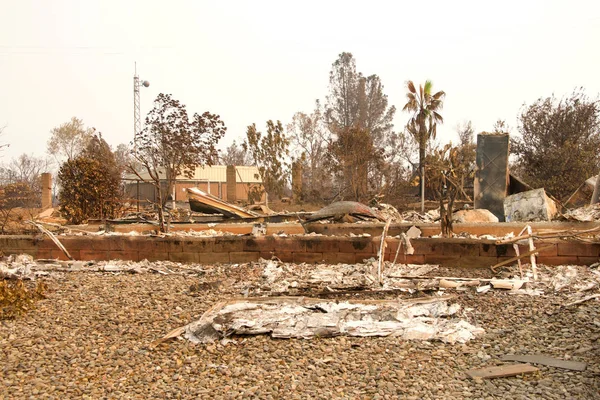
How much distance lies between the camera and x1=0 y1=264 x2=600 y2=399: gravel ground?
310cm

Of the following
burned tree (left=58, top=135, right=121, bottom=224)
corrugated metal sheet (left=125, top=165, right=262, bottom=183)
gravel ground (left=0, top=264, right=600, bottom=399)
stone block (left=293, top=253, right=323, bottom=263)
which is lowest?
gravel ground (left=0, top=264, right=600, bottom=399)

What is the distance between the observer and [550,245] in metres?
5.87

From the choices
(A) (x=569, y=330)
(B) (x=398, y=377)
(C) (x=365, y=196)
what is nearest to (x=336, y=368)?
(B) (x=398, y=377)

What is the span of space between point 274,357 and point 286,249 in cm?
319

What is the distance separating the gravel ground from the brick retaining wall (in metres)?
1.20

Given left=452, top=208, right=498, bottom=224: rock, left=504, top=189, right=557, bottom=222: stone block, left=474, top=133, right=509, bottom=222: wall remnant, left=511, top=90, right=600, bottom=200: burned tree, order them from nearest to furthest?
left=504, top=189, right=557, bottom=222: stone block
left=452, top=208, right=498, bottom=224: rock
left=474, top=133, right=509, bottom=222: wall remnant
left=511, top=90, right=600, bottom=200: burned tree

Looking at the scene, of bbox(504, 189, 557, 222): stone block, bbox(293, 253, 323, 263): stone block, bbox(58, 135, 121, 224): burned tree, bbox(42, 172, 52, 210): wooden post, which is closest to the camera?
bbox(293, 253, 323, 263): stone block

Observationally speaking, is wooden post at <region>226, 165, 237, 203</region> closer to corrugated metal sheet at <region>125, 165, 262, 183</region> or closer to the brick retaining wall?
corrugated metal sheet at <region>125, 165, 262, 183</region>

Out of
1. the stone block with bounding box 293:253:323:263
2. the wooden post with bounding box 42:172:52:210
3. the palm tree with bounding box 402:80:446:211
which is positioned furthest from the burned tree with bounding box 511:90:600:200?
the wooden post with bounding box 42:172:52:210

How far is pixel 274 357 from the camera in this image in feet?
12.0

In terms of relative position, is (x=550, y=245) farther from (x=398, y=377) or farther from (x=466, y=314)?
(x=398, y=377)

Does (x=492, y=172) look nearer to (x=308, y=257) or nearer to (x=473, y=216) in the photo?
(x=473, y=216)

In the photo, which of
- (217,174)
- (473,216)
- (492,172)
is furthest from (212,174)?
(473,216)

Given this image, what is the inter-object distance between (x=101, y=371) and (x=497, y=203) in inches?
458
